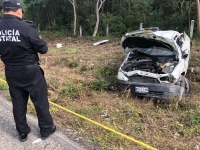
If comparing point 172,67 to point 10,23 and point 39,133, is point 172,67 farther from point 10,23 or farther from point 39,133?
point 10,23

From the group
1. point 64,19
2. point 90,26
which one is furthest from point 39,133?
point 64,19

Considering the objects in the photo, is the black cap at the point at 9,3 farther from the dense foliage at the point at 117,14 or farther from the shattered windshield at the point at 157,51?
A: the dense foliage at the point at 117,14

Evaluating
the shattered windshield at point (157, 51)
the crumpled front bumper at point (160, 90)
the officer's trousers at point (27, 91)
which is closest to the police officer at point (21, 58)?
the officer's trousers at point (27, 91)

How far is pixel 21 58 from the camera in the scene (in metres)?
3.09

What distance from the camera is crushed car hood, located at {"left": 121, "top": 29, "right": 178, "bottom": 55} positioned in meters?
5.93

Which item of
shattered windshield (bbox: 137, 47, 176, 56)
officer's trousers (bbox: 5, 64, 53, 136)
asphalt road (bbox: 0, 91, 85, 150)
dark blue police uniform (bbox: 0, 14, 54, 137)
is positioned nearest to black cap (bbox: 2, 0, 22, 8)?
dark blue police uniform (bbox: 0, 14, 54, 137)

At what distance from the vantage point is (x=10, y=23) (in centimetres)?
301

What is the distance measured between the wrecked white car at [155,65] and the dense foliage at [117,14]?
9.56m

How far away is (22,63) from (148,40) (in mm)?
4245

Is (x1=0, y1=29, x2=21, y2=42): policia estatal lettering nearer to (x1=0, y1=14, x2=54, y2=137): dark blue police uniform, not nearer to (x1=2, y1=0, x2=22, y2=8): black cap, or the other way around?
(x1=0, y1=14, x2=54, y2=137): dark blue police uniform

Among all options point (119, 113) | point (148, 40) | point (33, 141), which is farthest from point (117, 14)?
point (33, 141)

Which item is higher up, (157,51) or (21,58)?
(21,58)

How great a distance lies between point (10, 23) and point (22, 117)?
136cm

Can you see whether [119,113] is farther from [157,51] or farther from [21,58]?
[157,51]
